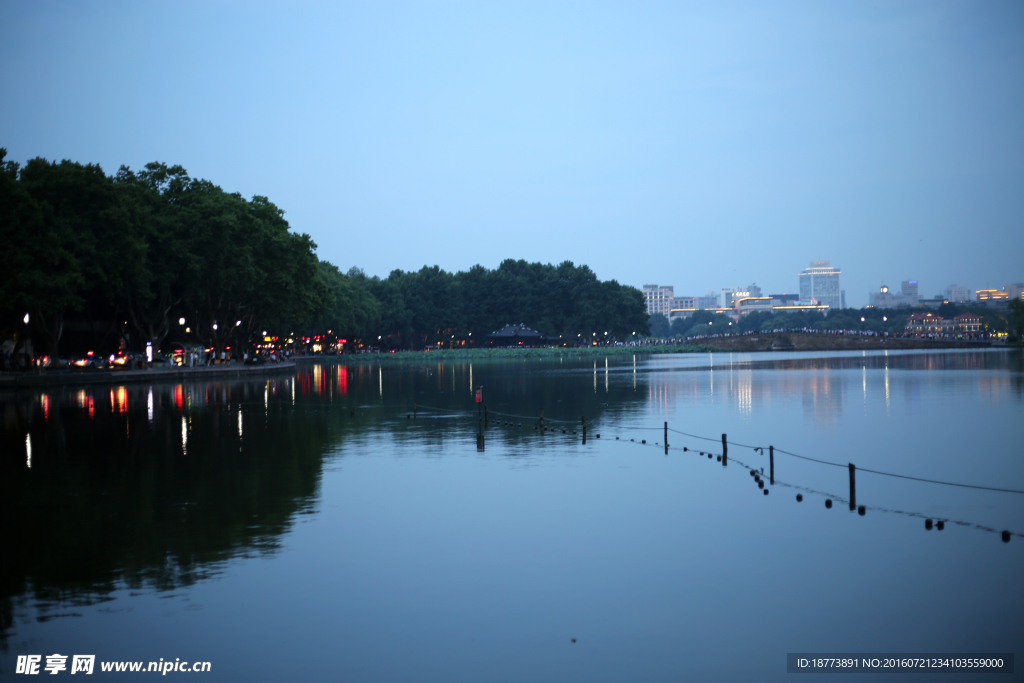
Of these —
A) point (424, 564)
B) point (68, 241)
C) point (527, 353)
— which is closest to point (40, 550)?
point (424, 564)

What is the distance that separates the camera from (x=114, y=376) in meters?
65.3

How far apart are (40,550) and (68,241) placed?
160 feet

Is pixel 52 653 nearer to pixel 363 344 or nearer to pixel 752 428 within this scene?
pixel 752 428

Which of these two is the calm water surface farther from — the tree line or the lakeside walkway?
the lakeside walkway

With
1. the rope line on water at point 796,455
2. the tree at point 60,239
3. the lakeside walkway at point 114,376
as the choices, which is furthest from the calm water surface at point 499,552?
the lakeside walkway at point 114,376

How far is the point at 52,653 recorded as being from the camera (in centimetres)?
1013

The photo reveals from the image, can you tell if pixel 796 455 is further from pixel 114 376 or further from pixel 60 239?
pixel 114 376

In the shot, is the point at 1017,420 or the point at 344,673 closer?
the point at 344,673

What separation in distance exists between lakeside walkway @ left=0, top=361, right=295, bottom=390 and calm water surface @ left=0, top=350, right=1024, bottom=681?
30.7 meters

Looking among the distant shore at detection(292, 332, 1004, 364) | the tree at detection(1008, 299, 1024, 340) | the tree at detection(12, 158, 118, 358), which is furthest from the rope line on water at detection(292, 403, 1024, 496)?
the tree at detection(1008, 299, 1024, 340)

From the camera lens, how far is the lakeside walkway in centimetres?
5872

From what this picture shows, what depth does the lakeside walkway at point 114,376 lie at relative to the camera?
5872cm

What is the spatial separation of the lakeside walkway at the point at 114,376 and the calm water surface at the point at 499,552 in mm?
30688

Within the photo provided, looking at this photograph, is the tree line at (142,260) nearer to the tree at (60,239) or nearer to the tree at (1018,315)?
the tree at (60,239)
